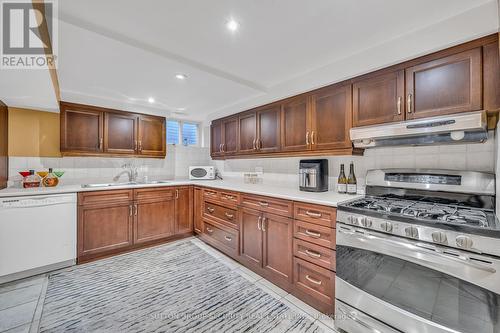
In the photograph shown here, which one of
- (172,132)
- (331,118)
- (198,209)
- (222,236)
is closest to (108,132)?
(172,132)

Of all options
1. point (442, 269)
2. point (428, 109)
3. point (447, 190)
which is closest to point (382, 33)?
point (428, 109)

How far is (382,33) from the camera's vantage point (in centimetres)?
171

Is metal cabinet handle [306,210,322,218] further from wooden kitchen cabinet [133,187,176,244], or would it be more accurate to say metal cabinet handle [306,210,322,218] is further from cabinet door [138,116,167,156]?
cabinet door [138,116,167,156]

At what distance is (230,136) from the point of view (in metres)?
3.66

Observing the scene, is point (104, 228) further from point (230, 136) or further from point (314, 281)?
point (314, 281)

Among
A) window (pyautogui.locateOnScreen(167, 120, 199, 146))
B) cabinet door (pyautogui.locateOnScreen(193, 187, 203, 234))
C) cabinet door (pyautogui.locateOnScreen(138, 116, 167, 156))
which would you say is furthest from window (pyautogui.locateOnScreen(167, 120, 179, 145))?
cabinet door (pyautogui.locateOnScreen(193, 187, 203, 234))

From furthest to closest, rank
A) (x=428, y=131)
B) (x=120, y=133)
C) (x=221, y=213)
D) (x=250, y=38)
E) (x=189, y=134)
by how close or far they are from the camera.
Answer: (x=189, y=134) < (x=120, y=133) < (x=221, y=213) < (x=250, y=38) < (x=428, y=131)

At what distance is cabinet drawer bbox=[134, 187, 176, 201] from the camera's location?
320 cm

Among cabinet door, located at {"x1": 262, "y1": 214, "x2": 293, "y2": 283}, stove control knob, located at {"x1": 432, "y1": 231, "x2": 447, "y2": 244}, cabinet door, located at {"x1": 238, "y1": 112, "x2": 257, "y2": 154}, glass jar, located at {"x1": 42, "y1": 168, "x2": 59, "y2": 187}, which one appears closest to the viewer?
stove control knob, located at {"x1": 432, "y1": 231, "x2": 447, "y2": 244}

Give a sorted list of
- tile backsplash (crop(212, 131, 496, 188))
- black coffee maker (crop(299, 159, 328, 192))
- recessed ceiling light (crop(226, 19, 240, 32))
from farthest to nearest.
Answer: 1. black coffee maker (crop(299, 159, 328, 192))
2. tile backsplash (crop(212, 131, 496, 188))
3. recessed ceiling light (crop(226, 19, 240, 32))

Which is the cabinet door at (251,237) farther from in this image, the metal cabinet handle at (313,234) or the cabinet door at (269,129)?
the cabinet door at (269,129)

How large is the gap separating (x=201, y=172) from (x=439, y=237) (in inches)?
139

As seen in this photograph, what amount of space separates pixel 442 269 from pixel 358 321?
703 mm

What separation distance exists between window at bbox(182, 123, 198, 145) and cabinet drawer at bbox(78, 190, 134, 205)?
70.6 inches
